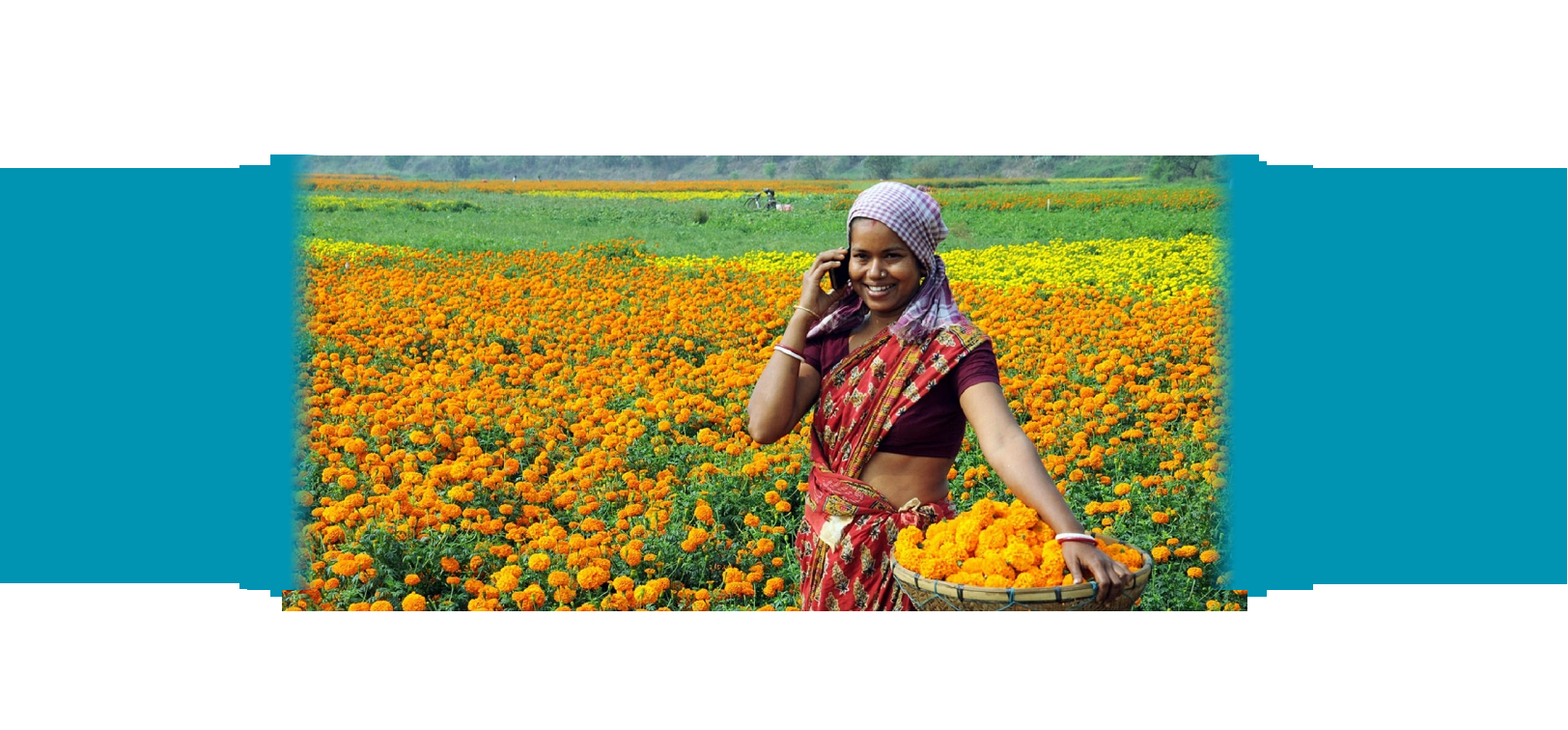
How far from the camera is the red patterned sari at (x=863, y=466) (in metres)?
3.10

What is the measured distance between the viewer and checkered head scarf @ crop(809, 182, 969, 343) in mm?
3031

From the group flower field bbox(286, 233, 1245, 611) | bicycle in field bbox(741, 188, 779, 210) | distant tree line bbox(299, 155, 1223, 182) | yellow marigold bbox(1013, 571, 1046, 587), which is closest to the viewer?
yellow marigold bbox(1013, 571, 1046, 587)

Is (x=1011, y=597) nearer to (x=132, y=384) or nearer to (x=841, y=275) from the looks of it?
(x=841, y=275)

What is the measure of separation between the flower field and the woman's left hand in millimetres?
1350

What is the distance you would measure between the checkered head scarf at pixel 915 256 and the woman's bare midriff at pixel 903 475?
11.2 inches

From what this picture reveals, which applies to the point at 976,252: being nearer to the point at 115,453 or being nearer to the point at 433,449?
the point at 433,449

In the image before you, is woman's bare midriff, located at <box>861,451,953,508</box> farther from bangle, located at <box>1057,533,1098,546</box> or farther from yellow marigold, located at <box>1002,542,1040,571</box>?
bangle, located at <box>1057,533,1098,546</box>

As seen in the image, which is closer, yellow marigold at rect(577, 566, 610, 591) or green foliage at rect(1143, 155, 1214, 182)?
yellow marigold at rect(577, 566, 610, 591)

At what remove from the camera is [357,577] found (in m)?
4.09

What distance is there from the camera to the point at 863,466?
125 inches

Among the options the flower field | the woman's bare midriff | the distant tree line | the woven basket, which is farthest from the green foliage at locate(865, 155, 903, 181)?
the woven basket

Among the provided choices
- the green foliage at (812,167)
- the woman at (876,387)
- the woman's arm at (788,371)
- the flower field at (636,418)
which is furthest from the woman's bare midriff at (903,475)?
the green foliage at (812,167)

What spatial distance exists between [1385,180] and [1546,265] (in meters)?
0.53

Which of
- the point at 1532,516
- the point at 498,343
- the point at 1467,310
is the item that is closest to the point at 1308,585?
the point at 1532,516
